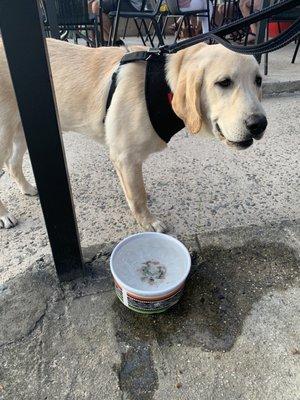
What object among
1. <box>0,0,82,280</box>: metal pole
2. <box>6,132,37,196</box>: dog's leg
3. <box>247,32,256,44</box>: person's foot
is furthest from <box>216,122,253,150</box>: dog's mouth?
<box>247,32,256,44</box>: person's foot

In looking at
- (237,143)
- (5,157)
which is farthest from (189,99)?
(5,157)

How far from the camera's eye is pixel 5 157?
2.36 m

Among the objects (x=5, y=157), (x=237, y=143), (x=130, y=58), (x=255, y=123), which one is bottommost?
(x=5, y=157)

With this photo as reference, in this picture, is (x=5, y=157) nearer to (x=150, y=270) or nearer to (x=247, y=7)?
(x=150, y=270)

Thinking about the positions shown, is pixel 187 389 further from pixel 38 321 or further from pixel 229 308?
pixel 38 321

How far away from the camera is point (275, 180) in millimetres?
2926

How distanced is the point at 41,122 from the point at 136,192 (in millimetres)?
964

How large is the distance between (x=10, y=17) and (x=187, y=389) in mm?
1612

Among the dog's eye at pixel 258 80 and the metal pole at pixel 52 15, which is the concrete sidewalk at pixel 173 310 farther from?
the metal pole at pixel 52 15

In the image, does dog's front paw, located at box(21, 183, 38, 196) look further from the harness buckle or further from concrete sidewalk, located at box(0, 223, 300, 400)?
the harness buckle

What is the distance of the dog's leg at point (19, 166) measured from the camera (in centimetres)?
267

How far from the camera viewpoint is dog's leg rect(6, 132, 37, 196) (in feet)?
8.76

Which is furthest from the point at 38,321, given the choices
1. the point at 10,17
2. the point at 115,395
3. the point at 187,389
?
the point at 10,17

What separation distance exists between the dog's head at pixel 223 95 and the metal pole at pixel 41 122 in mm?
729
